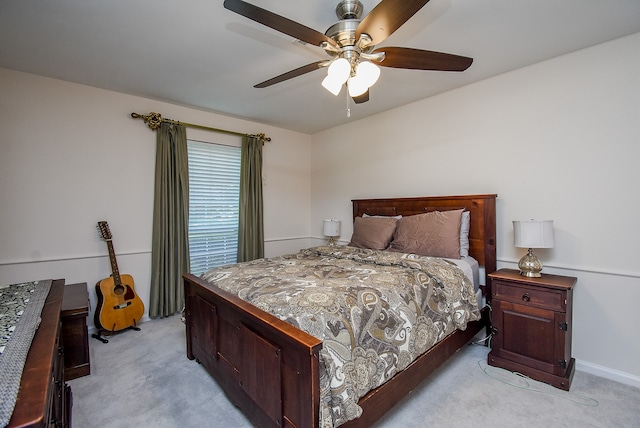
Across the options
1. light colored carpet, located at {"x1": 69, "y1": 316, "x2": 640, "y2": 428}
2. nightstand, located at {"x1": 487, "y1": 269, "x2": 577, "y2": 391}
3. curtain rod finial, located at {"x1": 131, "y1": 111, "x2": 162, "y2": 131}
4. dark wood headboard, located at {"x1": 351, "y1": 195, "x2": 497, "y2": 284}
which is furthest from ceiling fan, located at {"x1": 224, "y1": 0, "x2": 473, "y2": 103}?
curtain rod finial, located at {"x1": 131, "y1": 111, "x2": 162, "y2": 131}

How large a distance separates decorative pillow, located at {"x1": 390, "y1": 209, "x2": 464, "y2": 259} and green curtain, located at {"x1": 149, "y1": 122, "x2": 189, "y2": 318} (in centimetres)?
250

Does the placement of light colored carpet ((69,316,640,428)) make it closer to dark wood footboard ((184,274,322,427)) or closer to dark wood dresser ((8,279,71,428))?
dark wood footboard ((184,274,322,427))

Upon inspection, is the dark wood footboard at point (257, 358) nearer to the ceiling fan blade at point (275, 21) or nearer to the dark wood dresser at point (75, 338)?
the dark wood dresser at point (75, 338)

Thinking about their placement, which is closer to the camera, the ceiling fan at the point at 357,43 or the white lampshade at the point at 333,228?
the ceiling fan at the point at 357,43

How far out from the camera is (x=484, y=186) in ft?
9.46

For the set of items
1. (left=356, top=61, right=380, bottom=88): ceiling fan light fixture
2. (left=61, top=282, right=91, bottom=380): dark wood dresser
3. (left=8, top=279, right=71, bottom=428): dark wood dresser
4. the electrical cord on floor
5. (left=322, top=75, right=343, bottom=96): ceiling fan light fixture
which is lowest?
the electrical cord on floor

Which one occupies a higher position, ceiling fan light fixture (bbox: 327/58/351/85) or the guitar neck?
ceiling fan light fixture (bbox: 327/58/351/85)

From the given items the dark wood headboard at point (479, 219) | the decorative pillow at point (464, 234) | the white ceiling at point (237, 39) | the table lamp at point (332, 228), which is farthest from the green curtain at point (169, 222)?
the decorative pillow at point (464, 234)

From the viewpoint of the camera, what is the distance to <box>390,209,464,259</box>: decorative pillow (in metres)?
2.70

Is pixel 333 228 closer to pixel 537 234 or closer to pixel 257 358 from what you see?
pixel 537 234

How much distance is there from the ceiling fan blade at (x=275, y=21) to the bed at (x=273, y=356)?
1460 millimetres

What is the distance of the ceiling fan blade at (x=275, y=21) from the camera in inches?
49.9

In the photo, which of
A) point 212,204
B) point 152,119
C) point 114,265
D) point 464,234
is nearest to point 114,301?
point 114,265

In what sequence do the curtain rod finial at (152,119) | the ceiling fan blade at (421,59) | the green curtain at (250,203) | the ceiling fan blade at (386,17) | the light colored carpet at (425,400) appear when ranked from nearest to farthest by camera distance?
the ceiling fan blade at (386,17) → the ceiling fan blade at (421,59) → the light colored carpet at (425,400) → the curtain rod finial at (152,119) → the green curtain at (250,203)
